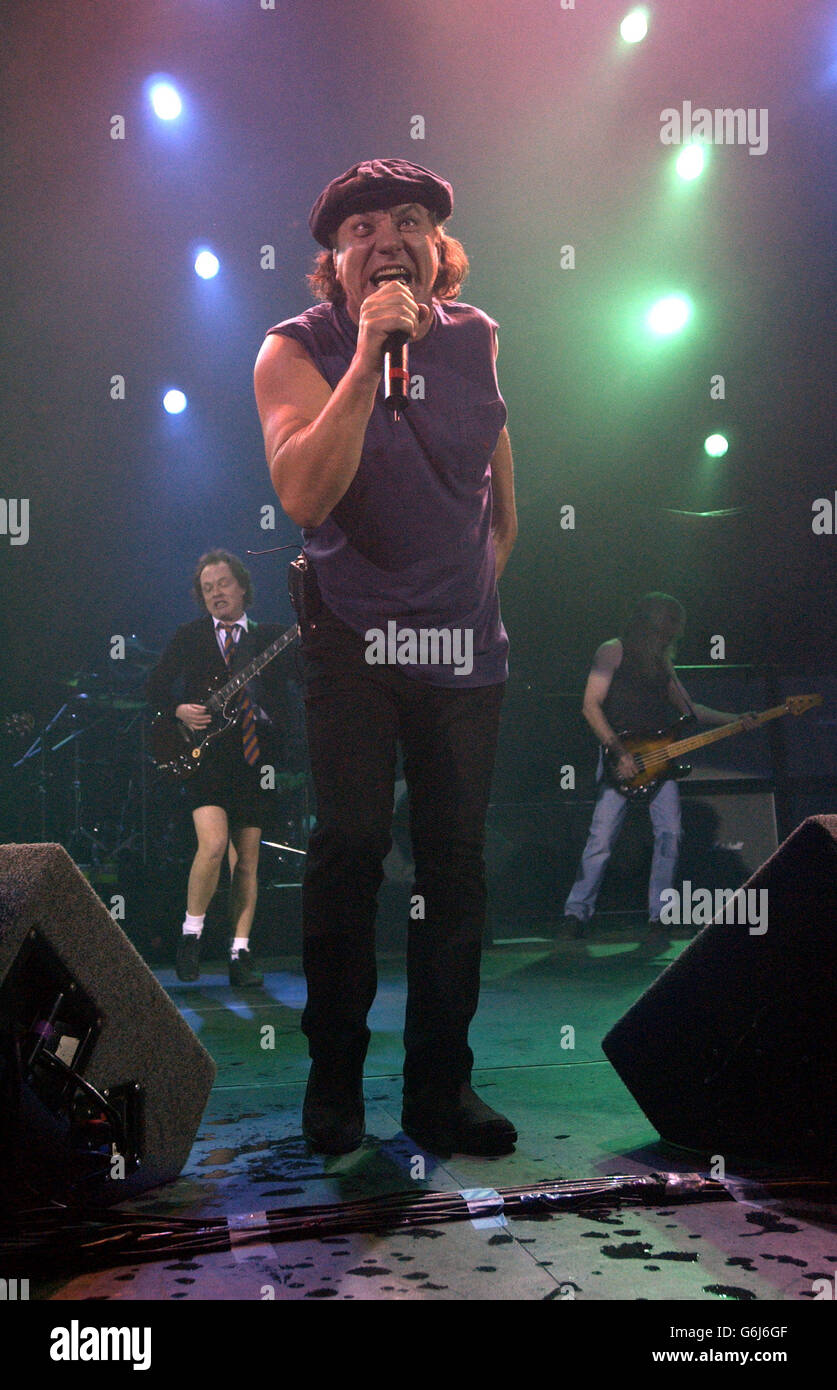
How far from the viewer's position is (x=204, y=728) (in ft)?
15.7

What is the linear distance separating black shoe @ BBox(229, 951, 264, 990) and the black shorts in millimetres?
566

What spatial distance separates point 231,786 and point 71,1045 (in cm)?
313

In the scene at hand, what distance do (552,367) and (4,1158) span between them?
236 inches

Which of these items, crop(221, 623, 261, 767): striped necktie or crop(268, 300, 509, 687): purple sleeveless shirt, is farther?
crop(221, 623, 261, 767): striped necktie

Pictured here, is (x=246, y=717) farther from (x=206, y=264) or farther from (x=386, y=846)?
(x=206, y=264)

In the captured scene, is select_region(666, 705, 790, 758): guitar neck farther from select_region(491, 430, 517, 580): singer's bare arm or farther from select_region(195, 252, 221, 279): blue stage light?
select_region(195, 252, 221, 279): blue stage light

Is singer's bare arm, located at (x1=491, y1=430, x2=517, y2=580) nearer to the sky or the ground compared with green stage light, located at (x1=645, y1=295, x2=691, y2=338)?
nearer to the ground

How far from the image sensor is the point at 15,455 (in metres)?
7.27

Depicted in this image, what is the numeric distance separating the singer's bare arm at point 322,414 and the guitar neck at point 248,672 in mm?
2815

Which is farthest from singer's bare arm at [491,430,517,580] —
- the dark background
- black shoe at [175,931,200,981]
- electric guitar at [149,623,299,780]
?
the dark background

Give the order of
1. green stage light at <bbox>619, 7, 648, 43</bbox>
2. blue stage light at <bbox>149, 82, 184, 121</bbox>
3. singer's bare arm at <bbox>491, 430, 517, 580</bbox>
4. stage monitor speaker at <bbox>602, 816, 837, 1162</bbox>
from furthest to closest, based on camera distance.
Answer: blue stage light at <bbox>149, 82, 184, 121</bbox>
green stage light at <bbox>619, 7, 648, 43</bbox>
singer's bare arm at <bbox>491, 430, 517, 580</bbox>
stage monitor speaker at <bbox>602, 816, 837, 1162</bbox>

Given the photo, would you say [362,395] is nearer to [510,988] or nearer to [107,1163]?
[107,1163]

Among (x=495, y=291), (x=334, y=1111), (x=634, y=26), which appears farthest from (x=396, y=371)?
(x=495, y=291)

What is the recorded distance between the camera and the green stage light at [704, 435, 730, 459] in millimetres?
6930
